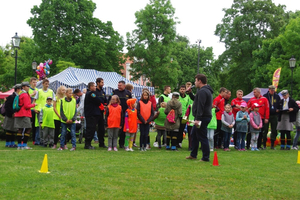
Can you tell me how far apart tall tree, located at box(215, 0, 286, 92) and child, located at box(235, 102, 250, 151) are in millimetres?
37342

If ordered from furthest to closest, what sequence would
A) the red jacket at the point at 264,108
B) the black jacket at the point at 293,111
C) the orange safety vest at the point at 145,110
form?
the black jacket at the point at 293,111, the red jacket at the point at 264,108, the orange safety vest at the point at 145,110

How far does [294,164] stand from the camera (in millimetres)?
9359

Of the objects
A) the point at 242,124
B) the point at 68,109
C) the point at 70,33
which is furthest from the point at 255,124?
the point at 70,33

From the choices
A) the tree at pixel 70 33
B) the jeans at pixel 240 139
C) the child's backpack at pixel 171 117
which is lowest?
the jeans at pixel 240 139

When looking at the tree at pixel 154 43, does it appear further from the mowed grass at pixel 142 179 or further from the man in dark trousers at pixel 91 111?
the mowed grass at pixel 142 179

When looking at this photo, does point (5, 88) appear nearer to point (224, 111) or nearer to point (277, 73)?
point (277, 73)

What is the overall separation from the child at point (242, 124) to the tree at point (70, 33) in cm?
3060

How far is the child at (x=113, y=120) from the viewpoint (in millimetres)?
11516

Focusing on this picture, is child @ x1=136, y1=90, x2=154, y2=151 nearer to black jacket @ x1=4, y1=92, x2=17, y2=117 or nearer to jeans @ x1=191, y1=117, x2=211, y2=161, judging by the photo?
jeans @ x1=191, y1=117, x2=211, y2=161

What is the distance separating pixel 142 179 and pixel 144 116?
5358mm

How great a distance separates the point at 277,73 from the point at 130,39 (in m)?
27.6

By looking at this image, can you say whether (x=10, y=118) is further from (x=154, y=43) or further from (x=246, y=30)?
(x=246, y=30)

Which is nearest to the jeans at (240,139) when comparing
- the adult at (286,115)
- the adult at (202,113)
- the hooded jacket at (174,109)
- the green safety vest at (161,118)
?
the adult at (286,115)

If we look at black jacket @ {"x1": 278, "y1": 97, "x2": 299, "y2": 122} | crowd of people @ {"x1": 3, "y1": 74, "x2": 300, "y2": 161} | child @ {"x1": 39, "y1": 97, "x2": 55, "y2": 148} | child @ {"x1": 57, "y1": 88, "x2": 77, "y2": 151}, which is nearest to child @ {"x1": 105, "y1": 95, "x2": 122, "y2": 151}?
crowd of people @ {"x1": 3, "y1": 74, "x2": 300, "y2": 161}
